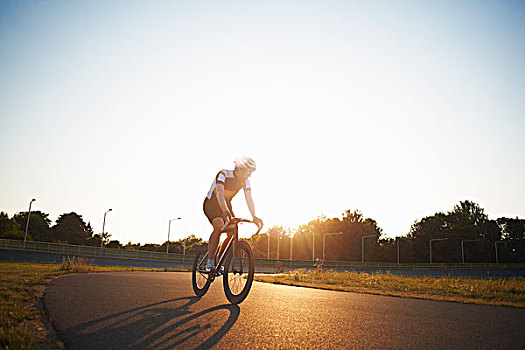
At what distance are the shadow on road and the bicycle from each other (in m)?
0.74

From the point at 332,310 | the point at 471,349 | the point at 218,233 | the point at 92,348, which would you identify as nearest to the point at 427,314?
the point at 332,310

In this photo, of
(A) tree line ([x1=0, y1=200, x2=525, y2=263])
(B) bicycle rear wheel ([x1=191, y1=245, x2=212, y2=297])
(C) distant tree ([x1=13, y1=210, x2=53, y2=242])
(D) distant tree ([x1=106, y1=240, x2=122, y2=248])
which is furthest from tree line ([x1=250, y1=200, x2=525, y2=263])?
(B) bicycle rear wheel ([x1=191, y1=245, x2=212, y2=297])

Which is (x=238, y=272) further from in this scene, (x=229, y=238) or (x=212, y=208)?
(x=212, y=208)

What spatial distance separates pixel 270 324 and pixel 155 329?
116cm

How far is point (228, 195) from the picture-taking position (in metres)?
6.53

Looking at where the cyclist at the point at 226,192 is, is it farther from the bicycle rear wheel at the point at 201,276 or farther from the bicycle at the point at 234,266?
the bicycle rear wheel at the point at 201,276

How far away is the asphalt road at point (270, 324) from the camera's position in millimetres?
3348

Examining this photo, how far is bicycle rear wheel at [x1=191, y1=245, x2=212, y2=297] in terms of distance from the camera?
22.1 feet

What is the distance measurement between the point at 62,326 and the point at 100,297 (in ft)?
7.40

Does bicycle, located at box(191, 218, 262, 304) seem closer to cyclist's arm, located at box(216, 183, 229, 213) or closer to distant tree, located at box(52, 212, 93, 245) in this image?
cyclist's arm, located at box(216, 183, 229, 213)

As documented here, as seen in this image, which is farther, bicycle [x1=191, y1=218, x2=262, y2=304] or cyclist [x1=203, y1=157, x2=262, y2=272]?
cyclist [x1=203, y1=157, x2=262, y2=272]

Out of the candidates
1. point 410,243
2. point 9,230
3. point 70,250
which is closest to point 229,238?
point 70,250

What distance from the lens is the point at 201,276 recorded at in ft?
22.7

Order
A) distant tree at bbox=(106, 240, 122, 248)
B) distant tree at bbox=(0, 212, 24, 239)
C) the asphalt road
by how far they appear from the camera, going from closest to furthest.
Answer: the asphalt road
distant tree at bbox=(0, 212, 24, 239)
distant tree at bbox=(106, 240, 122, 248)
